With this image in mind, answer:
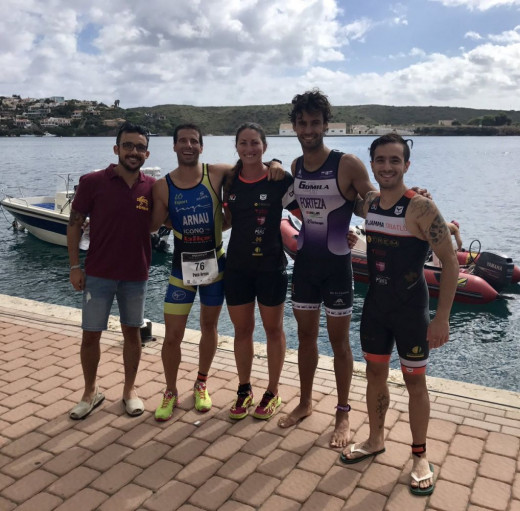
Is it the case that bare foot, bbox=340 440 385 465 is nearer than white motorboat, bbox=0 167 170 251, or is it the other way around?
bare foot, bbox=340 440 385 465

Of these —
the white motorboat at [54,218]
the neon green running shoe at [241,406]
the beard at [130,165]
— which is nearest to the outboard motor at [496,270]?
the white motorboat at [54,218]

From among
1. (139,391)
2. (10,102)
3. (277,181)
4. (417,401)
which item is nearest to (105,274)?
(139,391)

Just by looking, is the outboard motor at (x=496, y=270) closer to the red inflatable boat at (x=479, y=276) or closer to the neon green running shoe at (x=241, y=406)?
the red inflatable boat at (x=479, y=276)

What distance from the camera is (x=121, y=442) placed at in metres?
3.58

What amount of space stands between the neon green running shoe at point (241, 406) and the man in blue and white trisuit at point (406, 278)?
119 cm

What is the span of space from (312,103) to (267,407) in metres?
2.30

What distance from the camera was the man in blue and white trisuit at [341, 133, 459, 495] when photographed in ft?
9.68

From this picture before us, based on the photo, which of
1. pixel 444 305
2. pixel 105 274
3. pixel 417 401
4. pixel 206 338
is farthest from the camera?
pixel 206 338

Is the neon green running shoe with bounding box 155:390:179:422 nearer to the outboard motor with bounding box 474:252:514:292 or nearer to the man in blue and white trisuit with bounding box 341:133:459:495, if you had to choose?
the man in blue and white trisuit with bounding box 341:133:459:495

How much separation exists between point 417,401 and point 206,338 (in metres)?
1.73

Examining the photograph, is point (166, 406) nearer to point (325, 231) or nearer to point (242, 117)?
point (325, 231)

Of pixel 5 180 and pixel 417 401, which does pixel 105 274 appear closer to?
pixel 417 401

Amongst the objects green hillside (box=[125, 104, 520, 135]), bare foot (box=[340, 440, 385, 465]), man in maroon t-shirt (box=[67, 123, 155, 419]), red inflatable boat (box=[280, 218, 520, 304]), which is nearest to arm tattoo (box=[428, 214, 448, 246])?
bare foot (box=[340, 440, 385, 465])

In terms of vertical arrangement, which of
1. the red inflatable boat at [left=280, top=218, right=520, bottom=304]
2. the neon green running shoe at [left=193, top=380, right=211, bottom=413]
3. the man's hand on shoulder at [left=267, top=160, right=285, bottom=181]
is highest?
the man's hand on shoulder at [left=267, top=160, right=285, bottom=181]
